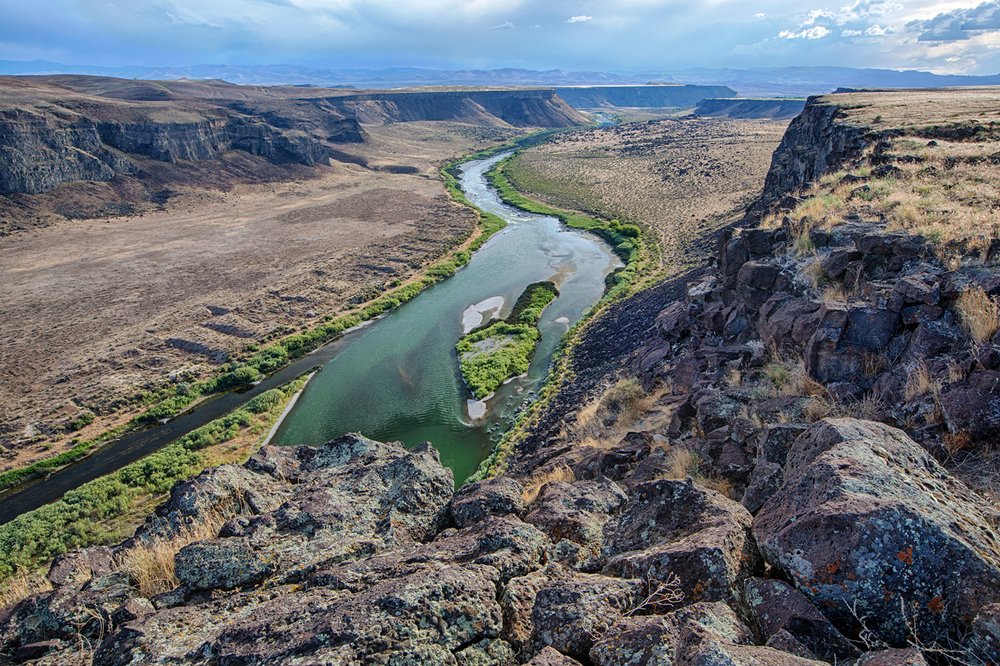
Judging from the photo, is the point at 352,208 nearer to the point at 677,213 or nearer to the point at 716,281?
the point at 677,213

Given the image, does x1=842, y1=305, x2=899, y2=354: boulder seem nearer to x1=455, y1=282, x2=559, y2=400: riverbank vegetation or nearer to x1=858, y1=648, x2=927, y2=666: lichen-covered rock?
x1=858, y1=648, x2=927, y2=666: lichen-covered rock

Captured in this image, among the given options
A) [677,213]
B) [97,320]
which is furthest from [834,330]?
[677,213]

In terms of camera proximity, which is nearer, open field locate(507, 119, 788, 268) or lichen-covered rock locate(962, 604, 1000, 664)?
lichen-covered rock locate(962, 604, 1000, 664)

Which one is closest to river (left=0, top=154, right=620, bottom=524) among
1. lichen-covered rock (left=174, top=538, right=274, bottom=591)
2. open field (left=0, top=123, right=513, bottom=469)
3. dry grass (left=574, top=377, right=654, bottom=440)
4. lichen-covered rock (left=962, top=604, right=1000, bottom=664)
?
open field (left=0, top=123, right=513, bottom=469)

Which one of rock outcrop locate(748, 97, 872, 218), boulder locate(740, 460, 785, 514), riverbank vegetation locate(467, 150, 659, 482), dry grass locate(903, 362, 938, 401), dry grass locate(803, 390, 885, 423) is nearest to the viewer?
boulder locate(740, 460, 785, 514)

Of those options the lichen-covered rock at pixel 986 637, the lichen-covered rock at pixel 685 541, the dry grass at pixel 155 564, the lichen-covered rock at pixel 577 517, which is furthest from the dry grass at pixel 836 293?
the dry grass at pixel 155 564

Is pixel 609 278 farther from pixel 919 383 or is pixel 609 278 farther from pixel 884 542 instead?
pixel 884 542

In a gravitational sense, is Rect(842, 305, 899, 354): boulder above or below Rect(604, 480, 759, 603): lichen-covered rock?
above
